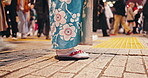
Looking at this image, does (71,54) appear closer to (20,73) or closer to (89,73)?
(89,73)

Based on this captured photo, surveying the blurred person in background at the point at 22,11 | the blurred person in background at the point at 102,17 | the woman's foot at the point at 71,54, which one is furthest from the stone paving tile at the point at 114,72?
the blurred person in background at the point at 102,17

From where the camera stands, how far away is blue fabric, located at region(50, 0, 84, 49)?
1.84 meters

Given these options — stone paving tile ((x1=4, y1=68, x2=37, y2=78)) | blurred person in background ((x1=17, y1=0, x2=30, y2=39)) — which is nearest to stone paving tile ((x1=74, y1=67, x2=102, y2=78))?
stone paving tile ((x1=4, y1=68, x2=37, y2=78))

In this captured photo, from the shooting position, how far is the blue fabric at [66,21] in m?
1.84

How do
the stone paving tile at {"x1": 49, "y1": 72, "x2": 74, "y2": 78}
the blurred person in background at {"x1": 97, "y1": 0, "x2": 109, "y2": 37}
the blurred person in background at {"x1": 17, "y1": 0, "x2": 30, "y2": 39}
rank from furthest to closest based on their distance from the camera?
the blurred person in background at {"x1": 97, "y1": 0, "x2": 109, "y2": 37}
the blurred person in background at {"x1": 17, "y1": 0, "x2": 30, "y2": 39}
the stone paving tile at {"x1": 49, "y1": 72, "x2": 74, "y2": 78}

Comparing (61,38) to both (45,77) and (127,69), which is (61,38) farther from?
(127,69)

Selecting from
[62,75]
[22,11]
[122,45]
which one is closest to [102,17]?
[22,11]

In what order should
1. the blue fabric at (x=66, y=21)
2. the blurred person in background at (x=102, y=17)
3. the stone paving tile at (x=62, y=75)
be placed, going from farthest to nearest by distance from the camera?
the blurred person in background at (x=102, y=17) → the blue fabric at (x=66, y=21) → the stone paving tile at (x=62, y=75)

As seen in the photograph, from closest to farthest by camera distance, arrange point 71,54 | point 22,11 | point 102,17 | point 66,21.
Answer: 1. point 66,21
2. point 71,54
3. point 22,11
4. point 102,17

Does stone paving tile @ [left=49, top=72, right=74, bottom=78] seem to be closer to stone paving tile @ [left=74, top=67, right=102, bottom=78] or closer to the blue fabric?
stone paving tile @ [left=74, top=67, right=102, bottom=78]

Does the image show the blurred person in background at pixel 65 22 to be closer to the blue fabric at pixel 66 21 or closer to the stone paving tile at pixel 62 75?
the blue fabric at pixel 66 21

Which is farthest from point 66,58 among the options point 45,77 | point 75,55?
point 45,77

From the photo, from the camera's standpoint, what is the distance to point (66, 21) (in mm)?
1853

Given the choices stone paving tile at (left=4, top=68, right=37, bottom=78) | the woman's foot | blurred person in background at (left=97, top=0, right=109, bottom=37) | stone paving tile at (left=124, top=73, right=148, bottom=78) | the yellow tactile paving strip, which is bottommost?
stone paving tile at (left=124, top=73, right=148, bottom=78)
